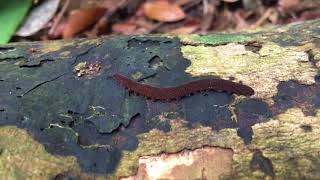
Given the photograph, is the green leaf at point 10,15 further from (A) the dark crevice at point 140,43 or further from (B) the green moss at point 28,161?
(B) the green moss at point 28,161

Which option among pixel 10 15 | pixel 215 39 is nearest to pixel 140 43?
pixel 215 39

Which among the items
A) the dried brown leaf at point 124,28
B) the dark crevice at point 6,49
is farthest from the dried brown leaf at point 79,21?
the dark crevice at point 6,49

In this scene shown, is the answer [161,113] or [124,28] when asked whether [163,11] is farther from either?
[161,113]

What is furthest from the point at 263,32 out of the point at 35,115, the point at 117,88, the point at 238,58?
the point at 35,115

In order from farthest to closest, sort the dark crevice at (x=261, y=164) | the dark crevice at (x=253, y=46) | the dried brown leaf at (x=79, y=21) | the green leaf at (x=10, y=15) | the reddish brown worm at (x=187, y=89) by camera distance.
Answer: the dried brown leaf at (x=79, y=21) < the green leaf at (x=10, y=15) < the dark crevice at (x=253, y=46) < the reddish brown worm at (x=187, y=89) < the dark crevice at (x=261, y=164)

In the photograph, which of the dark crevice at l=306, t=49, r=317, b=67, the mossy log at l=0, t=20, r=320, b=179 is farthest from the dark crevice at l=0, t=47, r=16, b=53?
the dark crevice at l=306, t=49, r=317, b=67

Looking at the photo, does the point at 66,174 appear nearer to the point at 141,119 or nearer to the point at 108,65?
the point at 141,119

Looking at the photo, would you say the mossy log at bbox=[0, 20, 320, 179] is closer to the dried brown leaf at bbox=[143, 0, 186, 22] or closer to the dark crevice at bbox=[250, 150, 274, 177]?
the dark crevice at bbox=[250, 150, 274, 177]
